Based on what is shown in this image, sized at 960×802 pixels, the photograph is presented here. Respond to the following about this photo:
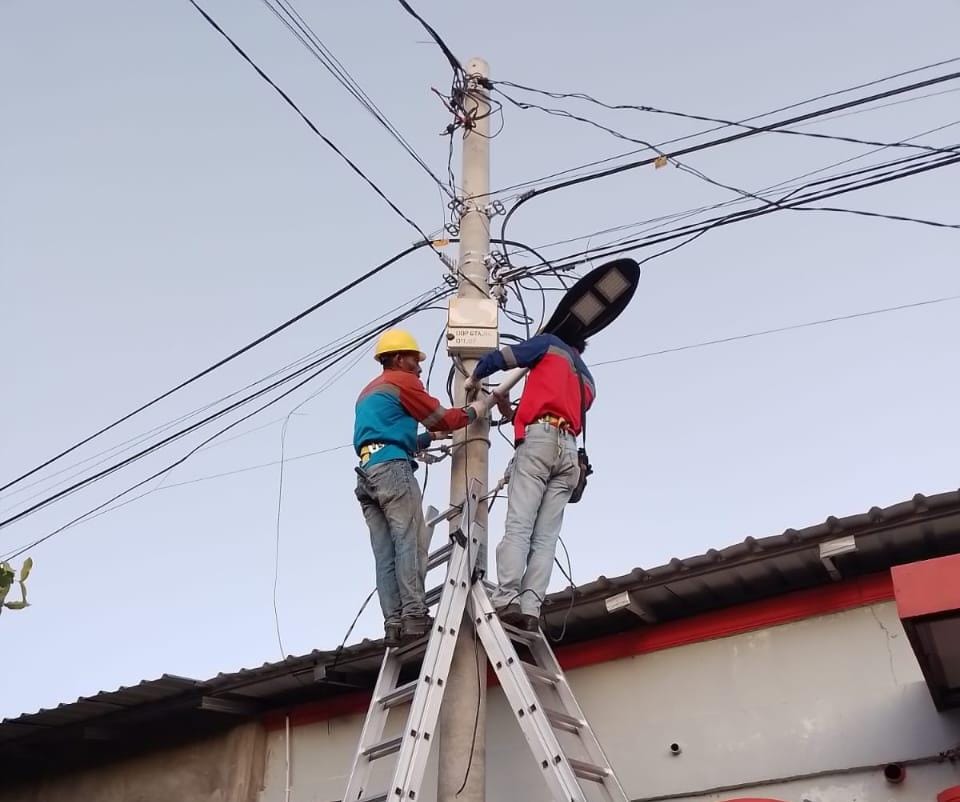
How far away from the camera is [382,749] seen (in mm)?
6336

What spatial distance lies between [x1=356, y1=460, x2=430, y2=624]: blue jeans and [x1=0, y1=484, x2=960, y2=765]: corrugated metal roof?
1063 mm

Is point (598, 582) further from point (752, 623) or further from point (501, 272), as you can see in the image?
point (501, 272)

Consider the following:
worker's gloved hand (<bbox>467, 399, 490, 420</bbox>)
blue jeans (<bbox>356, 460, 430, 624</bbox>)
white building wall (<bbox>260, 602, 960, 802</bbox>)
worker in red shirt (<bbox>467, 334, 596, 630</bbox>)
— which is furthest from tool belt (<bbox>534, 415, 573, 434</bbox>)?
white building wall (<bbox>260, 602, 960, 802</bbox>)

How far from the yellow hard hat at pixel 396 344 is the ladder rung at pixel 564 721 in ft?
7.98

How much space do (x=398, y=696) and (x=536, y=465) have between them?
1493mm

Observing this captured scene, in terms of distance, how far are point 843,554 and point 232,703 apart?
15.4 ft

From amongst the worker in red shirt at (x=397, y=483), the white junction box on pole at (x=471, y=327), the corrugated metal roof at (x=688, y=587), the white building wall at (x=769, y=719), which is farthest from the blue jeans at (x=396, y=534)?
the white building wall at (x=769, y=719)

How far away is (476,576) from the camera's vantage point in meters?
6.57

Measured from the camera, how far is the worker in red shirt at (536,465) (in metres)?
6.58

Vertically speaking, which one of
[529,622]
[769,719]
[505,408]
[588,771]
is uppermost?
[505,408]

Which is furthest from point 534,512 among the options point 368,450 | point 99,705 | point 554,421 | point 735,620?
point 99,705

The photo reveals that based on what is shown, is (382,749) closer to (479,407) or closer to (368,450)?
(368,450)

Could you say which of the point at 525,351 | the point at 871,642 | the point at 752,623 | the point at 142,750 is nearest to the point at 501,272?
the point at 525,351

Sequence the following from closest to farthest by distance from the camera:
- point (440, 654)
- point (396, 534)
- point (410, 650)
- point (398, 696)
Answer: point (440, 654) → point (398, 696) → point (396, 534) → point (410, 650)
